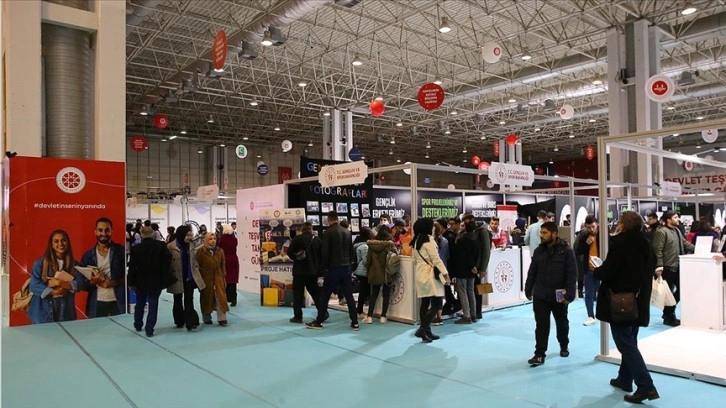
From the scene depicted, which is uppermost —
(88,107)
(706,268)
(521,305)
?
(88,107)

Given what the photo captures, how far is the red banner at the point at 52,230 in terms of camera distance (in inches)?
286

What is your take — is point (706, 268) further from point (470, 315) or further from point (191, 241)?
point (191, 241)

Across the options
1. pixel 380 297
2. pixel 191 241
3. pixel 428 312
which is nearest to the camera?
pixel 428 312

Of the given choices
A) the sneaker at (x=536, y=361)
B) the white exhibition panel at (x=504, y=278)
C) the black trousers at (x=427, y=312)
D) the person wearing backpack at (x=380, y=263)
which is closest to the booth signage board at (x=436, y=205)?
the white exhibition panel at (x=504, y=278)

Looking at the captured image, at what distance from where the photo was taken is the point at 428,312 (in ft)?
20.0

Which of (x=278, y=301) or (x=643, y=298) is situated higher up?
(x=643, y=298)

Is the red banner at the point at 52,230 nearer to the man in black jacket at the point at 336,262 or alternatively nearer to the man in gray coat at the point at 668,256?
the man in black jacket at the point at 336,262

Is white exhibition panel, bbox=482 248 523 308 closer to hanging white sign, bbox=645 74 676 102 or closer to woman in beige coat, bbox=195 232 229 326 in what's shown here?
woman in beige coat, bbox=195 232 229 326

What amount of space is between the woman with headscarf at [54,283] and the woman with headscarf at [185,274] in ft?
5.89

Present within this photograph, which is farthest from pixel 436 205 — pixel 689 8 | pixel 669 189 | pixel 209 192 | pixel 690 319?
pixel 689 8

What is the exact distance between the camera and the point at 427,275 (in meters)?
6.00

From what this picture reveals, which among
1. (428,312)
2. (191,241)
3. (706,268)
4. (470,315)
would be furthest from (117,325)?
(706,268)

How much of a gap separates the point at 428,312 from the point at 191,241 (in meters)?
3.08

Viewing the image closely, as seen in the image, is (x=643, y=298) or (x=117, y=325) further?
(x=117, y=325)
